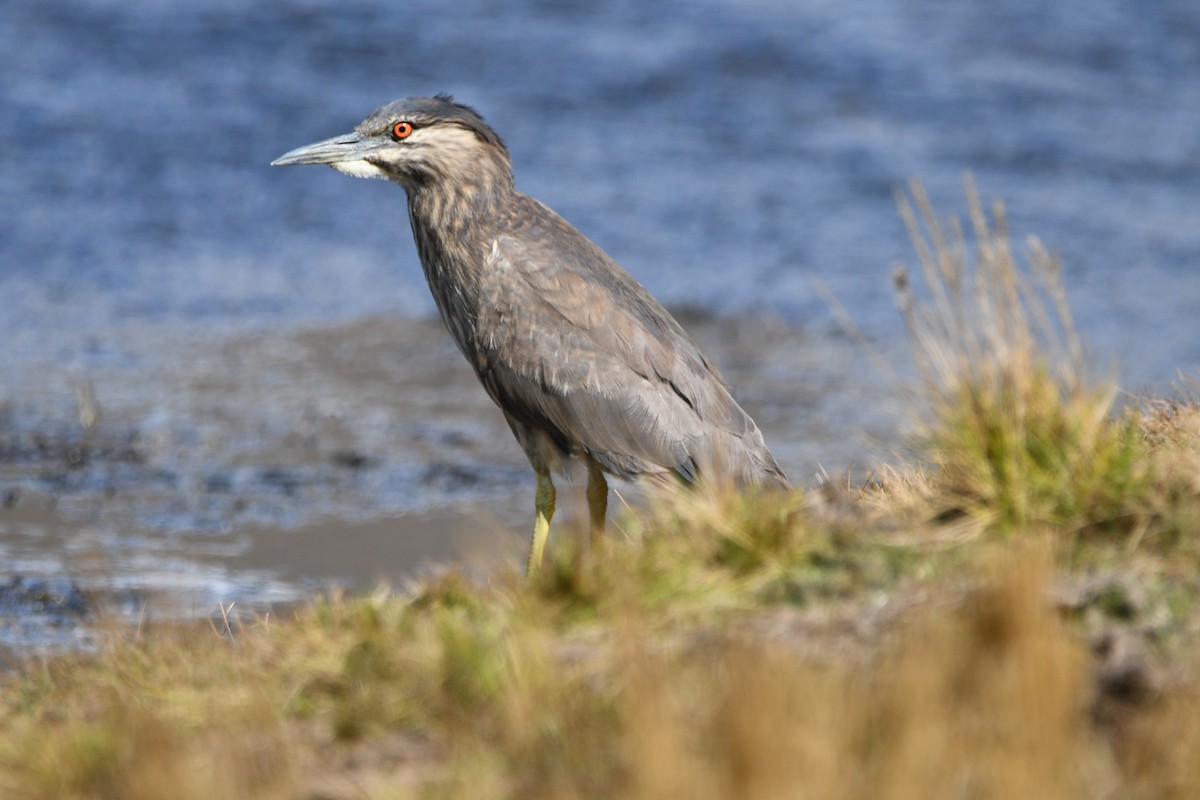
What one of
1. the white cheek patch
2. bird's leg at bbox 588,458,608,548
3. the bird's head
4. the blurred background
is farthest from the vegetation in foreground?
the white cheek patch

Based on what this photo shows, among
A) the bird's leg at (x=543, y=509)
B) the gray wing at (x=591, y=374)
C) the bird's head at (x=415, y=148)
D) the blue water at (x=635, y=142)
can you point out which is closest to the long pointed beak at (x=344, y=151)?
the bird's head at (x=415, y=148)

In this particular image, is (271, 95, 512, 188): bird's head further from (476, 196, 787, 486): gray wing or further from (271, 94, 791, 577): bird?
(476, 196, 787, 486): gray wing

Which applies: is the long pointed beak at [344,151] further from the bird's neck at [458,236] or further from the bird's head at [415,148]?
the bird's neck at [458,236]

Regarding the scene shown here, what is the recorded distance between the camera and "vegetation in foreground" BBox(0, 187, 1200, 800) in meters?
3.13

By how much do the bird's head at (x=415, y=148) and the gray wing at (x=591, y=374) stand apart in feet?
1.31

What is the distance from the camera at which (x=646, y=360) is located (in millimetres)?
6332

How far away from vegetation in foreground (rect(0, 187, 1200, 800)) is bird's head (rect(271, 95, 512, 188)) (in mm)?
2144

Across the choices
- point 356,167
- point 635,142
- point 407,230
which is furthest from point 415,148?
point 635,142

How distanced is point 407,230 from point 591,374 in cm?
730

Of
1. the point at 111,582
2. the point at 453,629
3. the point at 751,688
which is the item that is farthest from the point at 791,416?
the point at 751,688

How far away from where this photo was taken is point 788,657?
11.3 feet

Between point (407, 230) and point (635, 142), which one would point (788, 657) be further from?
point (635, 142)

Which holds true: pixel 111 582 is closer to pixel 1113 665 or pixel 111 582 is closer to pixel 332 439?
pixel 332 439

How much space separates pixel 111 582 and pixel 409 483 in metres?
2.16
